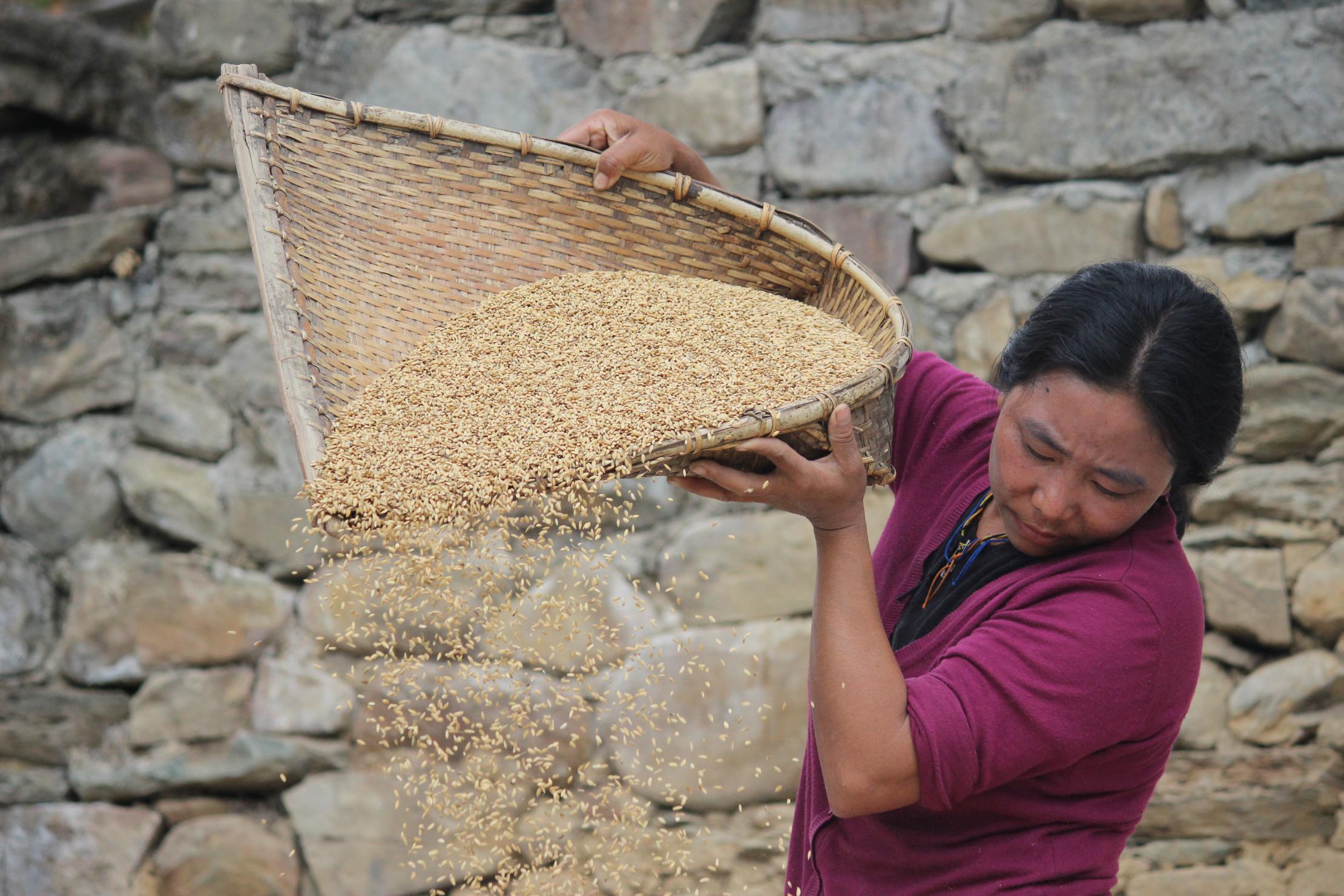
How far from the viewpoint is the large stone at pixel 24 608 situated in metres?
3.04

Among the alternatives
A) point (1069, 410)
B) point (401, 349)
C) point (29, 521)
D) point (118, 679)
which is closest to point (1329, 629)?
point (1069, 410)

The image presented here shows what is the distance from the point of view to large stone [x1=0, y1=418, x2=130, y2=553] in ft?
10.1

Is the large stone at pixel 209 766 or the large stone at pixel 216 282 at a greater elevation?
the large stone at pixel 216 282

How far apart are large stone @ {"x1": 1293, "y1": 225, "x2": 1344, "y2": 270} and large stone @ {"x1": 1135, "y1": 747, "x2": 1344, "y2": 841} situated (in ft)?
3.26

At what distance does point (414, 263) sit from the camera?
6.22 feet

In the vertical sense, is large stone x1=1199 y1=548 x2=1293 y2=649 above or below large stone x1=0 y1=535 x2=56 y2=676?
above

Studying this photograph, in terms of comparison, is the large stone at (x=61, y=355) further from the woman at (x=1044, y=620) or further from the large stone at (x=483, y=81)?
the woman at (x=1044, y=620)

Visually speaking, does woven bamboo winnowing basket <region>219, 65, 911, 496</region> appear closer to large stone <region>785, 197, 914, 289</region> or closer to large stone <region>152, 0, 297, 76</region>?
large stone <region>785, 197, 914, 289</region>

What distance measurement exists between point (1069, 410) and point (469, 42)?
6.61 feet

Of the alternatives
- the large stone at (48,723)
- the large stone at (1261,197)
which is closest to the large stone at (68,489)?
the large stone at (48,723)

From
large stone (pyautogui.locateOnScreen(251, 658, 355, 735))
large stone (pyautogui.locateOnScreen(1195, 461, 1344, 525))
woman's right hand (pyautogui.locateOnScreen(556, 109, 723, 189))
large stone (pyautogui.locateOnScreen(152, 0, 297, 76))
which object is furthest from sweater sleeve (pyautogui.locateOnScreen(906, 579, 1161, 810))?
large stone (pyautogui.locateOnScreen(152, 0, 297, 76))

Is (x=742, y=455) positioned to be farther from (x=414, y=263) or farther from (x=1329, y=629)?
(x=1329, y=629)

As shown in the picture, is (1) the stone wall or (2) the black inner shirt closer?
(2) the black inner shirt

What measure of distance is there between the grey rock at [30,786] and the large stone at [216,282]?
1.19 metres
